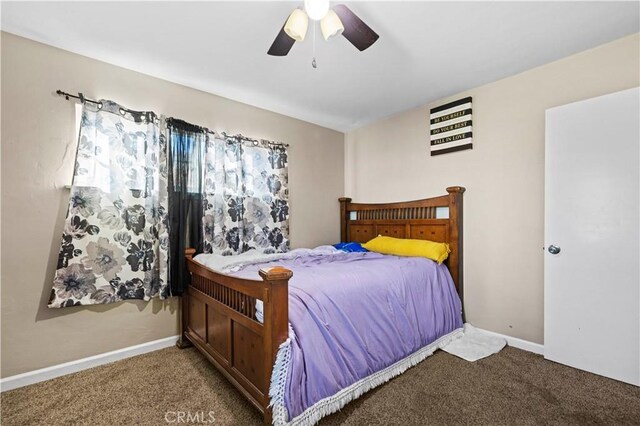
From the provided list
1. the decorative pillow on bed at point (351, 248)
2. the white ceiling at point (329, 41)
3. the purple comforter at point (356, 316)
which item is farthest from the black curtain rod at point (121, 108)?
the decorative pillow on bed at point (351, 248)

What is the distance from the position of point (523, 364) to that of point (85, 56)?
4127 mm

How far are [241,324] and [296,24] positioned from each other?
1.71m

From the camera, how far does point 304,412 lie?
147cm

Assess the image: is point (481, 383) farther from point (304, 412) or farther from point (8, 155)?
point (8, 155)

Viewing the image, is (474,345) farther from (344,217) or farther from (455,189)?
(344,217)

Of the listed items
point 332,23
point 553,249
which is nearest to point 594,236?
point 553,249

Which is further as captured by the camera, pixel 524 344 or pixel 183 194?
pixel 183 194

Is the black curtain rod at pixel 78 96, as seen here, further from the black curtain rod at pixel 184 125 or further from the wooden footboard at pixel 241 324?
the wooden footboard at pixel 241 324

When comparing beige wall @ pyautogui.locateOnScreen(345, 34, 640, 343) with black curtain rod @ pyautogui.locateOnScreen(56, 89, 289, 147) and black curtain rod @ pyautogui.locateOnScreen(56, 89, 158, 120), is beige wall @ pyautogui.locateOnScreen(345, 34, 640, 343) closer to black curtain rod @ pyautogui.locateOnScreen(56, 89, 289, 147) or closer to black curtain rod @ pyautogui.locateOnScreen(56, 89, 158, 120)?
black curtain rod @ pyautogui.locateOnScreen(56, 89, 289, 147)

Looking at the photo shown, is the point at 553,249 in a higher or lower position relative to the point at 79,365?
higher

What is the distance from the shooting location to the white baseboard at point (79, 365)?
1987mm

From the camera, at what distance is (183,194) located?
2646 mm

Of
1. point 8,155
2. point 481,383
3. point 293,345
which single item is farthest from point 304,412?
point 8,155

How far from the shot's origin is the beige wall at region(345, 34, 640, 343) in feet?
7.46
